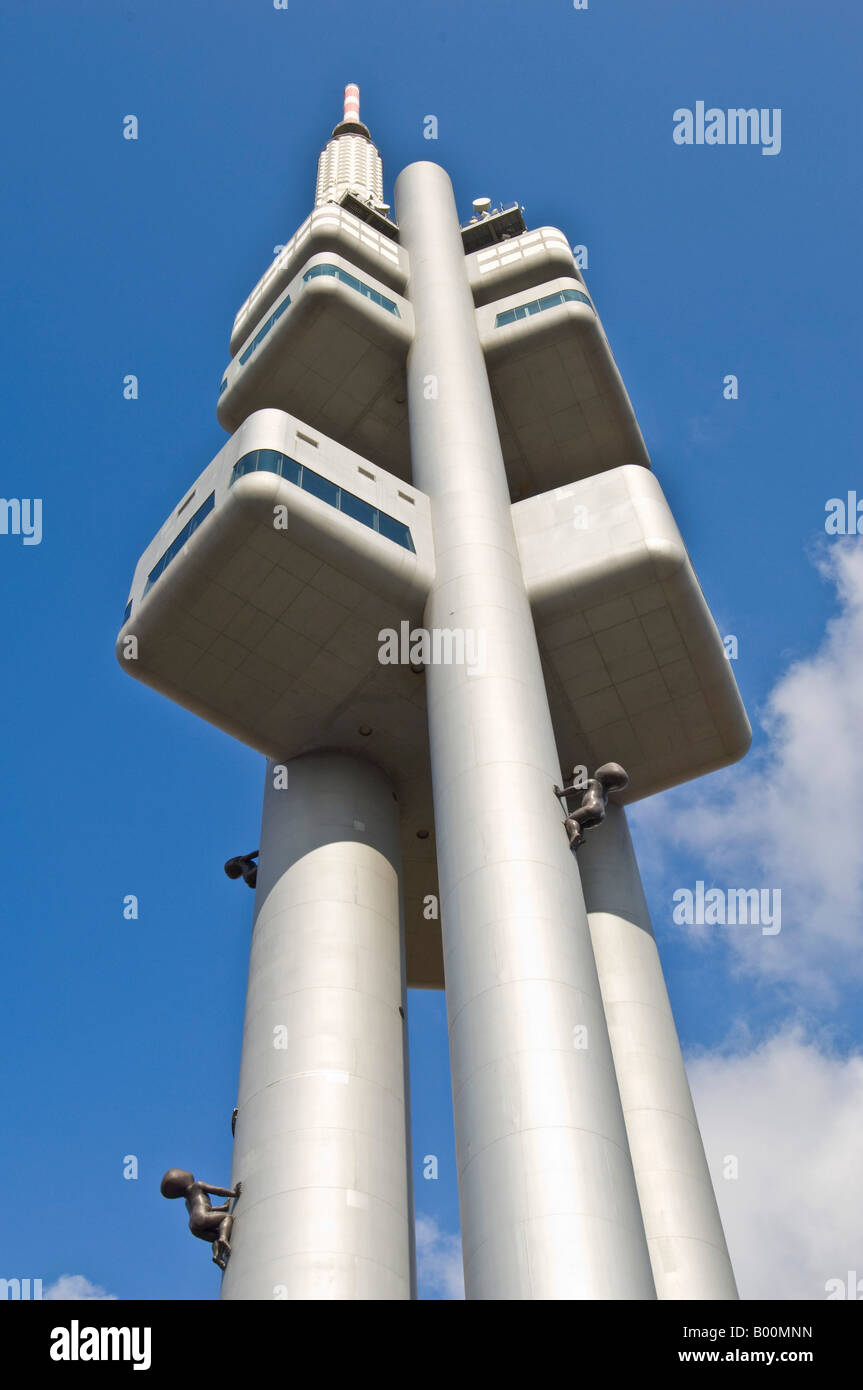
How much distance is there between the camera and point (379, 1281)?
77.2 feet

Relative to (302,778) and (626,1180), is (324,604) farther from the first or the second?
(626,1180)

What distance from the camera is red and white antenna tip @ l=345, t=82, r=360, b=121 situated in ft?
224

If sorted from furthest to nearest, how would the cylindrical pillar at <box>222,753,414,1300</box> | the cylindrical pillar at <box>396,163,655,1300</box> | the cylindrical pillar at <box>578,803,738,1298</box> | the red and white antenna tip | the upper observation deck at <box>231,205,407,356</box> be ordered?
the red and white antenna tip, the upper observation deck at <box>231,205,407,356</box>, the cylindrical pillar at <box>578,803,738,1298</box>, the cylindrical pillar at <box>222,753,414,1300</box>, the cylindrical pillar at <box>396,163,655,1300</box>

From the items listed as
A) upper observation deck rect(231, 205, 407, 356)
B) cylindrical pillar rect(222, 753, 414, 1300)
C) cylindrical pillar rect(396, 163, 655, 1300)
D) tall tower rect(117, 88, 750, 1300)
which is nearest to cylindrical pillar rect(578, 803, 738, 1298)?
tall tower rect(117, 88, 750, 1300)

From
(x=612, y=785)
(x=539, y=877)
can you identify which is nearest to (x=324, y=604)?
(x=612, y=785)

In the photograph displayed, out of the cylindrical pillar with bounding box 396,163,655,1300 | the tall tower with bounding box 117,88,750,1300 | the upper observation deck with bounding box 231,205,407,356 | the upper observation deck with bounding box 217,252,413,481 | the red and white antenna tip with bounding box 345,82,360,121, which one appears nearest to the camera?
the cylindrical pillar with bounding box 396,163,655,1300

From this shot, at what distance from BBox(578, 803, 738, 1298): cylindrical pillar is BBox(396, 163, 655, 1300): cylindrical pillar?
689 cm

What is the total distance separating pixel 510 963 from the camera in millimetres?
21047

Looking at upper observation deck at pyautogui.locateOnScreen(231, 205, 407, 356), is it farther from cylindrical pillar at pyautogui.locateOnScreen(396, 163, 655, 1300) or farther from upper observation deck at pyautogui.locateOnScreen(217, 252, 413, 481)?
cylindrical pillar at pyautogui.locateOnScreen(396, 163, 655, 1300)

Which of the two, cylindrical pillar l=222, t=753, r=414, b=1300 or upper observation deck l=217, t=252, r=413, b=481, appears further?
upper observation deck l=217, t=252, r=413, b=481

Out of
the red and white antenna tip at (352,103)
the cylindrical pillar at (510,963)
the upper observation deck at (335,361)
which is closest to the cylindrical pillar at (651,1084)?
the cylindrical pillar at (510,963)
